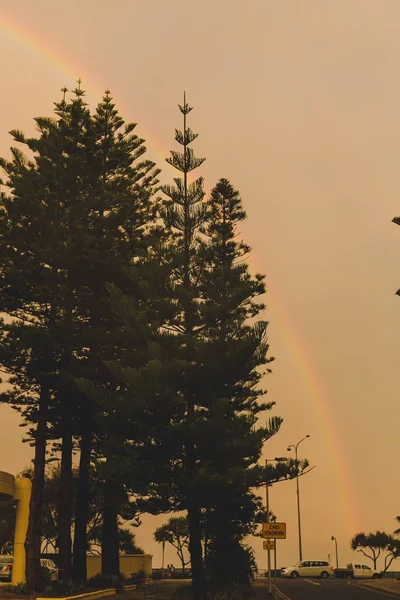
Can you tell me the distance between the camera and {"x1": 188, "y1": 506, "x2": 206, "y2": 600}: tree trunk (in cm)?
2402

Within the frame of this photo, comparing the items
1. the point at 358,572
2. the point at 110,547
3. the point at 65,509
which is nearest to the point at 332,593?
the point at 110,547

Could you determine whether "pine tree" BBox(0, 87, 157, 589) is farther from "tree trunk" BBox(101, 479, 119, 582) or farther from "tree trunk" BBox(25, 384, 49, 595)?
"tree trunk" BBox(101, 479, 119, 582)

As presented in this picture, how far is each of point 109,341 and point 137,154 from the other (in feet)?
44.4

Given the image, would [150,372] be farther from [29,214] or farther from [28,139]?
[28,139]

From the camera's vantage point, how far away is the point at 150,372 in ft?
82.4

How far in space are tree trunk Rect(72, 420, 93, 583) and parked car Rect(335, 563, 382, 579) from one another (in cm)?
4031

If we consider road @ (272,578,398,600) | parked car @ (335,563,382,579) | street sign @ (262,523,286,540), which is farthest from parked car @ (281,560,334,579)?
street sign @ (262,523,286,540)

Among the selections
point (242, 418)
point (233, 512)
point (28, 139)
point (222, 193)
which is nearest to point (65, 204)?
point (28, 139)

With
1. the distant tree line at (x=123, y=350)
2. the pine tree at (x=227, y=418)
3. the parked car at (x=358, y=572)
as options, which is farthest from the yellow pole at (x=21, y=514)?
the parked car at (x=358, y=572)

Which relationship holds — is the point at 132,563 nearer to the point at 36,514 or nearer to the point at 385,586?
the point at 385,586

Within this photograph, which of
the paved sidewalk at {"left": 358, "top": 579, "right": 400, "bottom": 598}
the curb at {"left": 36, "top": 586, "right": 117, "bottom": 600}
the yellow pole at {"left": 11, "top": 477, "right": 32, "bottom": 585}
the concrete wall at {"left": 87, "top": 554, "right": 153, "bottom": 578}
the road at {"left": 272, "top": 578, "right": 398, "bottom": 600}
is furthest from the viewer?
the concrete wall at {"left": 87, "top": 554, "right": 153, "bottom": 578}

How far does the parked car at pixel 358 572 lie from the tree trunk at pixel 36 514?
44.4 m

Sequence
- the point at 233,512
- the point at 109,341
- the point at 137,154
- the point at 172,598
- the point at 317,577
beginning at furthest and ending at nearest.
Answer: the point at 317,577 < the point at 137,154 < the point at 109,341 < the point at 233,512 < the point at 172,598

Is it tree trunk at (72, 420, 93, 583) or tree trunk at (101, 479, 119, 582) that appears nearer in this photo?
tree trunk at (72, 420, 93, 583)
